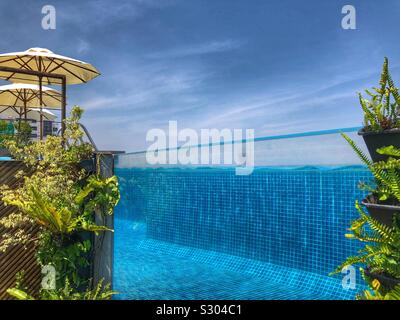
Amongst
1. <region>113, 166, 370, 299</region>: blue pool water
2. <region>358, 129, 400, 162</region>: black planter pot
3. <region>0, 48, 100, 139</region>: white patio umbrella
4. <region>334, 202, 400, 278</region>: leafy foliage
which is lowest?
<region>113, 166, 370, 299</region>: blue pool water

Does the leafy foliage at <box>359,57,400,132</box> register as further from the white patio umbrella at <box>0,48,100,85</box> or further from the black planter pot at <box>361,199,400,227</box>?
the white patio umbrella at <box>0,48,100,85</box>

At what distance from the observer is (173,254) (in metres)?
8.69

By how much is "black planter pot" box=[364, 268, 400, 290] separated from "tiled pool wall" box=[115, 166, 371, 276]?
14.0ft

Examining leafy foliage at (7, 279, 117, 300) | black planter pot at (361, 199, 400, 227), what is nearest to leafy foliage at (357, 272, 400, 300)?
black planter pot at (361, 199, 400, 227)

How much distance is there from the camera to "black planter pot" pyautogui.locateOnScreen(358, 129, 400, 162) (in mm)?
2277

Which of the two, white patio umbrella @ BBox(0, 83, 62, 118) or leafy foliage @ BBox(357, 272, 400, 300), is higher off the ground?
white patio umbrella @ BBox(0, 83, 62, 118)

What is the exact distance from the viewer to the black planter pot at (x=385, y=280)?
218 cm

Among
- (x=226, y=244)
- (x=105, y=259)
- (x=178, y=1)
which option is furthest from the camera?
(x=178, y=1)

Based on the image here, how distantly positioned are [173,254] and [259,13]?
8.49 m

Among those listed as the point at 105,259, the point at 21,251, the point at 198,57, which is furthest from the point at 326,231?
the point at 198,57

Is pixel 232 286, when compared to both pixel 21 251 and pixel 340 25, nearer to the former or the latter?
pixel 21 251

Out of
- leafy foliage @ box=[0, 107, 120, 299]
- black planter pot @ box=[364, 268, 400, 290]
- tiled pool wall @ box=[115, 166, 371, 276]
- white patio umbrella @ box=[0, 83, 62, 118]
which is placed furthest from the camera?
white patio umbrella @ box=[0, 83, 62, 118]

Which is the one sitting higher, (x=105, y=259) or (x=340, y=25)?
(x=340, y=25)

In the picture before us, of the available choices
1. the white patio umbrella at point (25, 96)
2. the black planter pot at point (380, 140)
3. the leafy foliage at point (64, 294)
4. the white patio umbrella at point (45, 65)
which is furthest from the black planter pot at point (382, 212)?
the white patio umbrella at point (25, 96)
